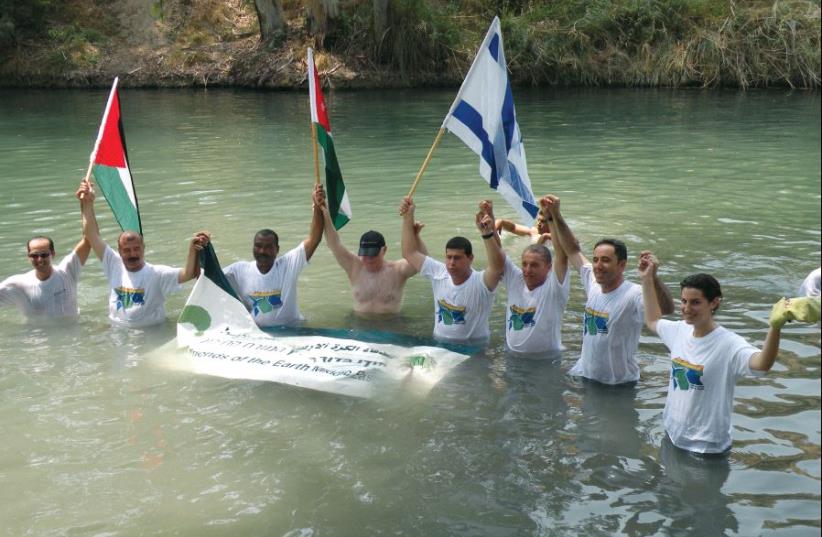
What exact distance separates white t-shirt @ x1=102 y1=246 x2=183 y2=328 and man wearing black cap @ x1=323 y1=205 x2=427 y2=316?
1806 mm

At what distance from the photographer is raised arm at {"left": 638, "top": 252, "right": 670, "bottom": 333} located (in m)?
6.75

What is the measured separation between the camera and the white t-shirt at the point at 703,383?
6.26 m

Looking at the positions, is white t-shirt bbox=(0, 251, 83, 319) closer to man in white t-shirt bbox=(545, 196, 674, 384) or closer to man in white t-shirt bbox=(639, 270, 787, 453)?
man in white t-shirt bbox=(545, 196, 674, 384)

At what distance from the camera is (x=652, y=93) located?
1225 inches

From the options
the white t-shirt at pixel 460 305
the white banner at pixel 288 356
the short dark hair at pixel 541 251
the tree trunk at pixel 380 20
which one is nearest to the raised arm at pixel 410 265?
the white t-shirt at pixel 460 305

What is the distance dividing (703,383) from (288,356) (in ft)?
12.5

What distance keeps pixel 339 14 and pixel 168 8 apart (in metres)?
8.91

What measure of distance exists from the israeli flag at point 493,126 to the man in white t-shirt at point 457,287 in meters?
0.68

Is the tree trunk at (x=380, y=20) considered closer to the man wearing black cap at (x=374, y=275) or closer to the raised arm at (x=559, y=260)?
the man wearing black cap at (x=374, y=275)

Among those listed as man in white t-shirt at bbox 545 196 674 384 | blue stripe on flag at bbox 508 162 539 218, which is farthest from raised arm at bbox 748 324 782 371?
blue stripe on flag at bbox 508 162 539 218

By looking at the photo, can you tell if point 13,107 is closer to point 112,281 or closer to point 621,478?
point 112,281

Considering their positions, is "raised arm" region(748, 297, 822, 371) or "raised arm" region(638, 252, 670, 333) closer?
"raised arm" region(748, 297, 822, 371)

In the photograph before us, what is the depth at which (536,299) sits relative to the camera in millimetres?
8547

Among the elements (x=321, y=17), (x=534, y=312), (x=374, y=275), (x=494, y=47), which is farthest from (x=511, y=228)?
(x=321, y=17)
